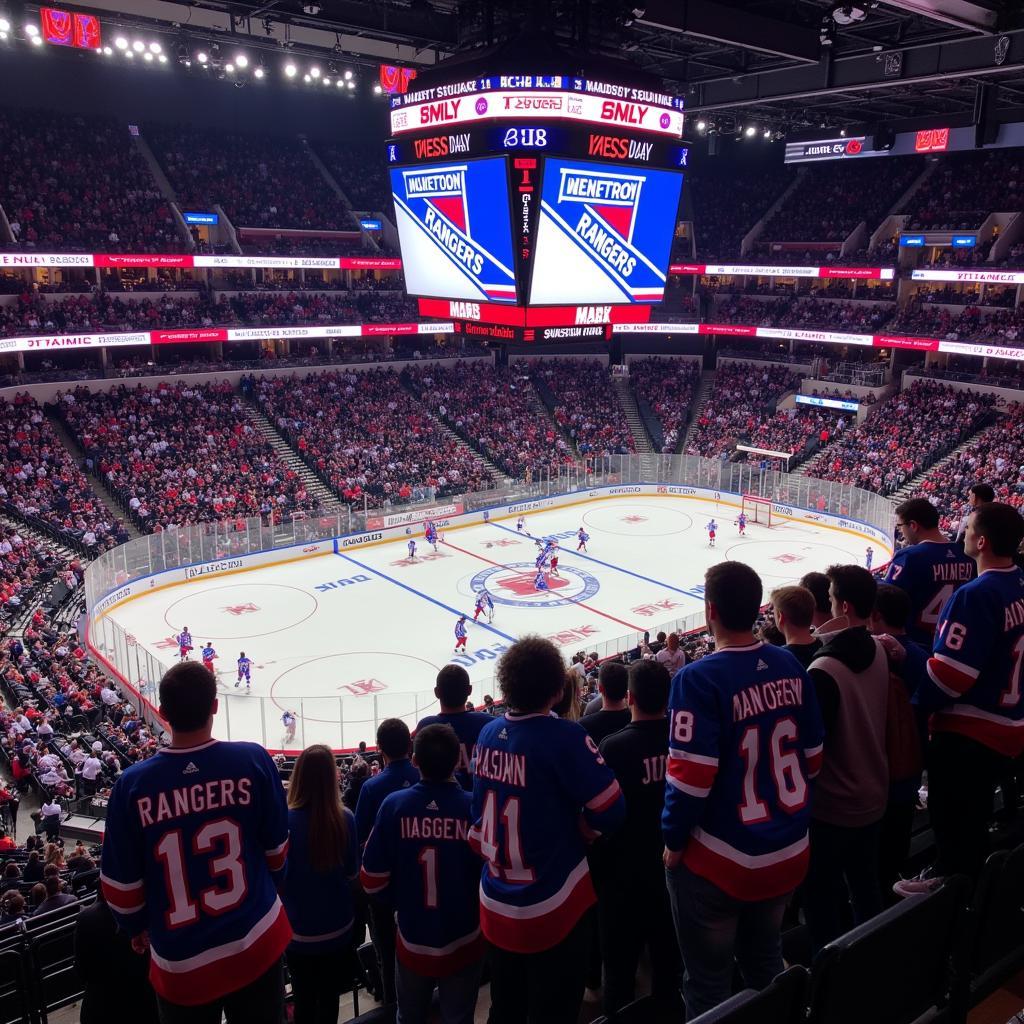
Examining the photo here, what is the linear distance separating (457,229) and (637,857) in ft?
49.7

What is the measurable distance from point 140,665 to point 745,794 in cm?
2078

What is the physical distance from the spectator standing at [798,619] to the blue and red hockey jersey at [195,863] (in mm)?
2542

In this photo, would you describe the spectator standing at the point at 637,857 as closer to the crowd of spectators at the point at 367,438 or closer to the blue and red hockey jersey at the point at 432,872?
the blue and red hockey jersey at the point at 432,872

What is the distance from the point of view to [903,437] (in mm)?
41562

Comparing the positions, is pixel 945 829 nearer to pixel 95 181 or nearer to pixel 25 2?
pixel 25 2

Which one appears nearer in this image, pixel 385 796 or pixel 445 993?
pixel 445 993

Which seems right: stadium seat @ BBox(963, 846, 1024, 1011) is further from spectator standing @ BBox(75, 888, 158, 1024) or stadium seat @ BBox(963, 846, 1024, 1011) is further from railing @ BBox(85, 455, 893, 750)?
railing @ BBox(85, 455, 893, 750)

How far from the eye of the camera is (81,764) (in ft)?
52.4

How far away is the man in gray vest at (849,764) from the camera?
167 inches

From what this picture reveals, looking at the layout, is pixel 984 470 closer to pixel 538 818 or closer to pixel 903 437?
pixel 903 437

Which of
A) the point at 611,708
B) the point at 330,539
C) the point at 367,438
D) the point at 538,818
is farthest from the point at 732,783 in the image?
the point at 367,438

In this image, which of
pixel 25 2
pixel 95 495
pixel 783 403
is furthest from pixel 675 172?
pixel 783 403

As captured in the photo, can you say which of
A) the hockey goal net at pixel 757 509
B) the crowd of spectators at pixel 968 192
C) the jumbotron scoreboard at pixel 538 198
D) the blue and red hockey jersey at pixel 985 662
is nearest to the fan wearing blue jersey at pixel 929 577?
the blue and red hockey jersey at pixel 985 662

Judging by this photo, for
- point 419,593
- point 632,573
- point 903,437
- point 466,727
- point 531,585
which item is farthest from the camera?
point 903,437
